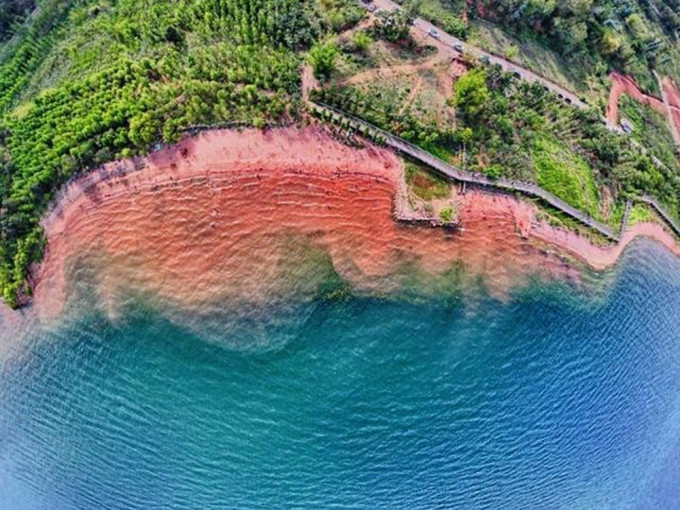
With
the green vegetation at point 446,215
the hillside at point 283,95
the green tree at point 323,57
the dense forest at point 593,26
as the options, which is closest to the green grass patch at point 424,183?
the green vegetation at point 446,215

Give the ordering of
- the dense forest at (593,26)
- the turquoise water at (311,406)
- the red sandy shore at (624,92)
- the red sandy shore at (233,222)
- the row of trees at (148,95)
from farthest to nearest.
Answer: the red sandy shore at (624,92) < the dense forest at (593,26) < the turquoise water at (311,406) < the row of trees at (148,95) < the red sandy shore at (233,222)

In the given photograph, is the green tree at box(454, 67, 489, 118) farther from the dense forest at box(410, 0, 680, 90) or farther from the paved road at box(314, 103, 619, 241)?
the dense forest at box(410, 0, 680, 90)

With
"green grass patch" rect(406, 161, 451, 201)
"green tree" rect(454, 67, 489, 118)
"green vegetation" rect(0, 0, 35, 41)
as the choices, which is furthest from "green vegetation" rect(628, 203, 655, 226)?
"green vegetation" rect(0, 0, 35, 41)

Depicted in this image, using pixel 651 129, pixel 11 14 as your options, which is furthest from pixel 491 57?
pixel 11 14

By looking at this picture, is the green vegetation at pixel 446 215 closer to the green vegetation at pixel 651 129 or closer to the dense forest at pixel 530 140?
the dense forest at pixel 530 140

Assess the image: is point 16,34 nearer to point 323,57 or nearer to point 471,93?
point 323,57

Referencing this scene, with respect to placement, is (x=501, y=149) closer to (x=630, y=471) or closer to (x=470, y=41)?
(x=470, y=41)

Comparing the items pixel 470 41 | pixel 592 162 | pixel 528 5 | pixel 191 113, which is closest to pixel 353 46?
pixel 470 41
